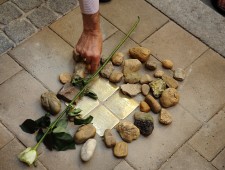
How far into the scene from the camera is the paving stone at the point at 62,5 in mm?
2178

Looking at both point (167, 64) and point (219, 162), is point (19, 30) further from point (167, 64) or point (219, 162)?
point (219, 162)

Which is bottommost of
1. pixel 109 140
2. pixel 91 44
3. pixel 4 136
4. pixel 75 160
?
pixel 4 136

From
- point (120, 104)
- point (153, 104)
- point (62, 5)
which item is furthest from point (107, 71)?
point (62, 5)

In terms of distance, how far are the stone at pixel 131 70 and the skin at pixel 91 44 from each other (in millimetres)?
146

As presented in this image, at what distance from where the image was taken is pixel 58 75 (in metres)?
1.93

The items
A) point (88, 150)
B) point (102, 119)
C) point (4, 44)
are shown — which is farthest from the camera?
point (4, 44)

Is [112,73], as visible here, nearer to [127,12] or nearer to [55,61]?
[55,61]

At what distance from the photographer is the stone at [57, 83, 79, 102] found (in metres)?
1.81

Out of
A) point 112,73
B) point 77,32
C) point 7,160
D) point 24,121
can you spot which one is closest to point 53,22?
point 77,32

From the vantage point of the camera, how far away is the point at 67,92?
1.82 m

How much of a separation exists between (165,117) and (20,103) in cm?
68

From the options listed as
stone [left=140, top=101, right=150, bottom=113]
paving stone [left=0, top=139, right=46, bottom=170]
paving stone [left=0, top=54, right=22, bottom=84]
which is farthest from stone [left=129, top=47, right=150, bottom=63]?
paving stone [left=0, top=139, right=46, bottom=170]

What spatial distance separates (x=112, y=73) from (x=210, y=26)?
67cm

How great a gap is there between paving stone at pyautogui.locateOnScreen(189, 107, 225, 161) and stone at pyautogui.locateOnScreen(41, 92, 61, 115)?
627mm
